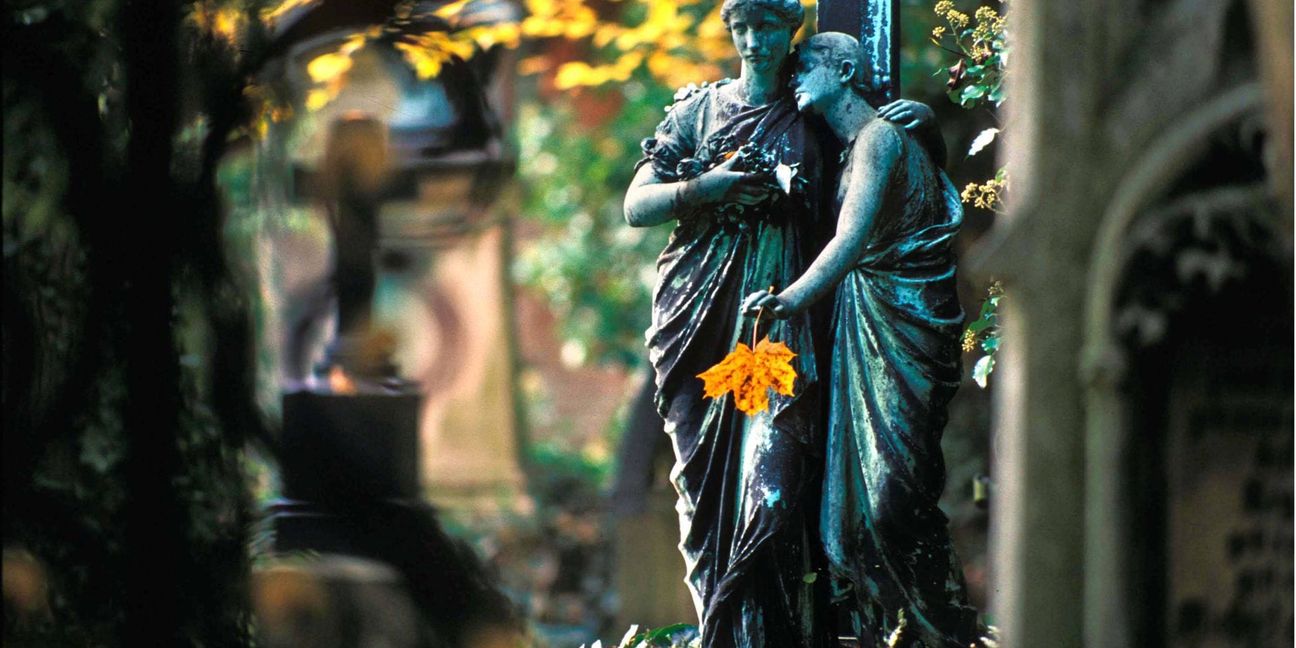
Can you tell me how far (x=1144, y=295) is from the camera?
451cm

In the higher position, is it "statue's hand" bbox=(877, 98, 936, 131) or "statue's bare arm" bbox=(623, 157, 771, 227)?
"statue's hand" bbox=(877, 98, 936, 131)

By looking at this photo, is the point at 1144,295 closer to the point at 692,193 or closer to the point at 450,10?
the point at 692,193

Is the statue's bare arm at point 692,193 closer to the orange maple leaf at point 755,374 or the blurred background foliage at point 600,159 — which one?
the orange maple leaf at point 755,374

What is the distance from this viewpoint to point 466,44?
9531 mm

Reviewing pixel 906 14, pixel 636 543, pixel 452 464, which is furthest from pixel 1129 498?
pixel 452 464

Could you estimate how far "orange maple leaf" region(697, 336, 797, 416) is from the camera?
6.34 metres

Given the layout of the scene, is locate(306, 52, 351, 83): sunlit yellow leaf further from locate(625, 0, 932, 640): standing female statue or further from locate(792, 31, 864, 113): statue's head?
locate(792, 31, 864, 113): statue's head

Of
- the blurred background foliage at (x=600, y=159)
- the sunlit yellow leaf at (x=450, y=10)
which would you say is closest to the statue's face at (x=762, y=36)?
the sunlit yellow leaf at (x=450, y=10)

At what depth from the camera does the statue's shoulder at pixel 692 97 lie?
6.71 m

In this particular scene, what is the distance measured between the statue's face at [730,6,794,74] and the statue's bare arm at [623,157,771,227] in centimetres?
33

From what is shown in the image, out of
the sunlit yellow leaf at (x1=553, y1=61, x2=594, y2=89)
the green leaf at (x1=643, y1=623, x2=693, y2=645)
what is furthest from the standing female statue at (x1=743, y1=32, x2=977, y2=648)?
the sunlit yellow leaf at (x1=553, y1=61, x2=594, y2=89)

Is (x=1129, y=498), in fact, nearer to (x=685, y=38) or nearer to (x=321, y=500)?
(x=321, y=500)

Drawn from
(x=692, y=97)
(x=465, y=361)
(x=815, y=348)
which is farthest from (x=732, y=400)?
(x=465, y=361)

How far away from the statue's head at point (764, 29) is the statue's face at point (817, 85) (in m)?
0.09
